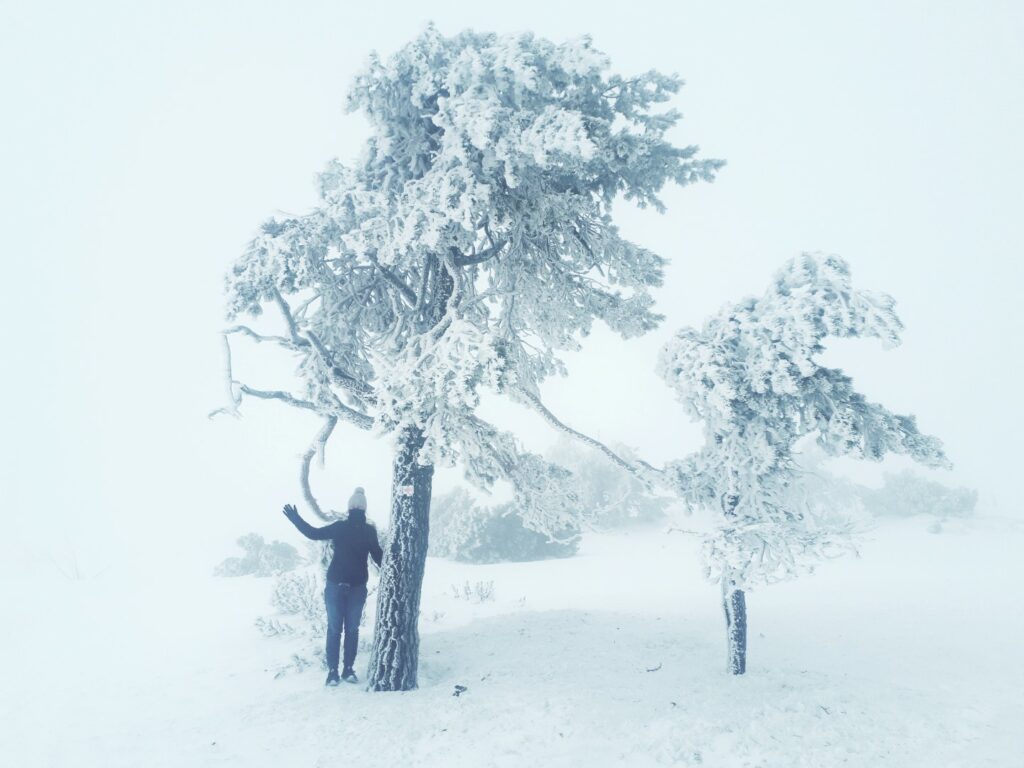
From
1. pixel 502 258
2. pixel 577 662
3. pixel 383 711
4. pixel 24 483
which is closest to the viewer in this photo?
pixel 383 711

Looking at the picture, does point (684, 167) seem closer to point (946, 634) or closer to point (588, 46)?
point (588, 46)

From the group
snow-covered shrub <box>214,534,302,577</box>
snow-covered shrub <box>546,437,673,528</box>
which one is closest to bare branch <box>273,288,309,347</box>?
snow-covered shrub <box>214,534,302,577</box>

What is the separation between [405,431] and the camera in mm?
6562

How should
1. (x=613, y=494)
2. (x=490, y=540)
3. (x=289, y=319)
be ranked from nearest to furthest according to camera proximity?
(x=289, y=319) → (x=490, y=540) → (x=613, y=494)

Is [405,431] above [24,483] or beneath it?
above

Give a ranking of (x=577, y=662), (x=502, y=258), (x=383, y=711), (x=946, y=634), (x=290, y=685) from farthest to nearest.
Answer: (x=946, y=634) < (x=502, y=258) < (x=577, y=662) < (x=290, y=685) < (x=383, y=711)

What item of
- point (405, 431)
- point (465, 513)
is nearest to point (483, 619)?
point (405, 431)

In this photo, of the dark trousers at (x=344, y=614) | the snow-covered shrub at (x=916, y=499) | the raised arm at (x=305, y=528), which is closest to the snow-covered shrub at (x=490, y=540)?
the dark trousers at (x=344, y=614)

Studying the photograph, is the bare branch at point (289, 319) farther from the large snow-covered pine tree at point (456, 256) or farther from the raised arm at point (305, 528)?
the raised arm at point (305, 528)

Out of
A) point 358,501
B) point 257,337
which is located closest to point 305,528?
point 358,501

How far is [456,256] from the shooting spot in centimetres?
709

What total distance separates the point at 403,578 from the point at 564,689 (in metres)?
2.37

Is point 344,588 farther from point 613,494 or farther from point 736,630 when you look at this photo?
point 613,494

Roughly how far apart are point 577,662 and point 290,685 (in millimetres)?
3837
